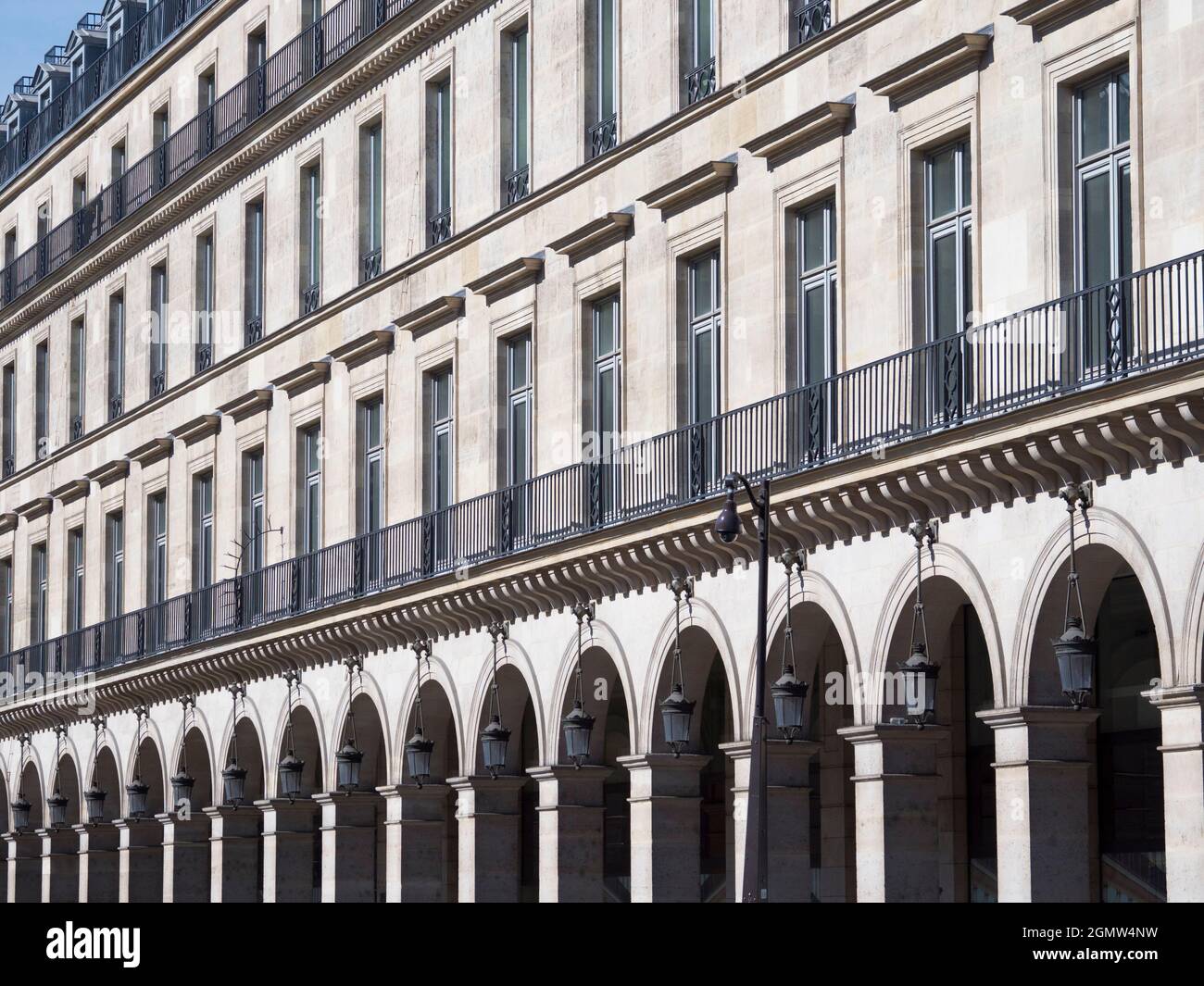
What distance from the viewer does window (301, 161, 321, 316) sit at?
3838cm

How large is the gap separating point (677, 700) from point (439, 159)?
1172 centimetres

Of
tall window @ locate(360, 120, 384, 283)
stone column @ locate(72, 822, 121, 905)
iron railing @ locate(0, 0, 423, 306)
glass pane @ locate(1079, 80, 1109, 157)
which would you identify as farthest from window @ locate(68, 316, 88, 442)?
glass pane @ locate(1079, 80, 1109, 157)

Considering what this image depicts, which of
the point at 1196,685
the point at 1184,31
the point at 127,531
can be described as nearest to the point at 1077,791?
the point at 1196,685

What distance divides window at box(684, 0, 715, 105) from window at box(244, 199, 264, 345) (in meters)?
14.3

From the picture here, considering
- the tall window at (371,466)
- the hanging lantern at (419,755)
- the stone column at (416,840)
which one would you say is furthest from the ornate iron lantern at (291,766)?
the hanging lantern at (419,755)

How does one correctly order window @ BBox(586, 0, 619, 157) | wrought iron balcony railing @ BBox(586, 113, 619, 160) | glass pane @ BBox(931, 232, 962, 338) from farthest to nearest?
1. window @ BBox(586, 0, 619, 157)
2. wrought iron balcony railing @ BBox(586, 113, 619, 160)
3. glass pane @ BBox(931, 232, 962, 338)

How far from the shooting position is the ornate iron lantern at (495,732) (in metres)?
30.3

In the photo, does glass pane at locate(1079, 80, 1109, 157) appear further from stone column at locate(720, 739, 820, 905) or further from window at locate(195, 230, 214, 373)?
window at locate(195, 230, 214, 373)

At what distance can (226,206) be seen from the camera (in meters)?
42.0

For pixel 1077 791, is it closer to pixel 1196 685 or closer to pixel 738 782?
pixel 1196 685

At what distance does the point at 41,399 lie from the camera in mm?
52562

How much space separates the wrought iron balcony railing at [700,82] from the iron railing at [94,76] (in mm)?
17884

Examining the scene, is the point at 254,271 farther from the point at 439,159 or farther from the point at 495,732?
the point at 495,732

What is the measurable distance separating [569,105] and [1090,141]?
1111 cm
